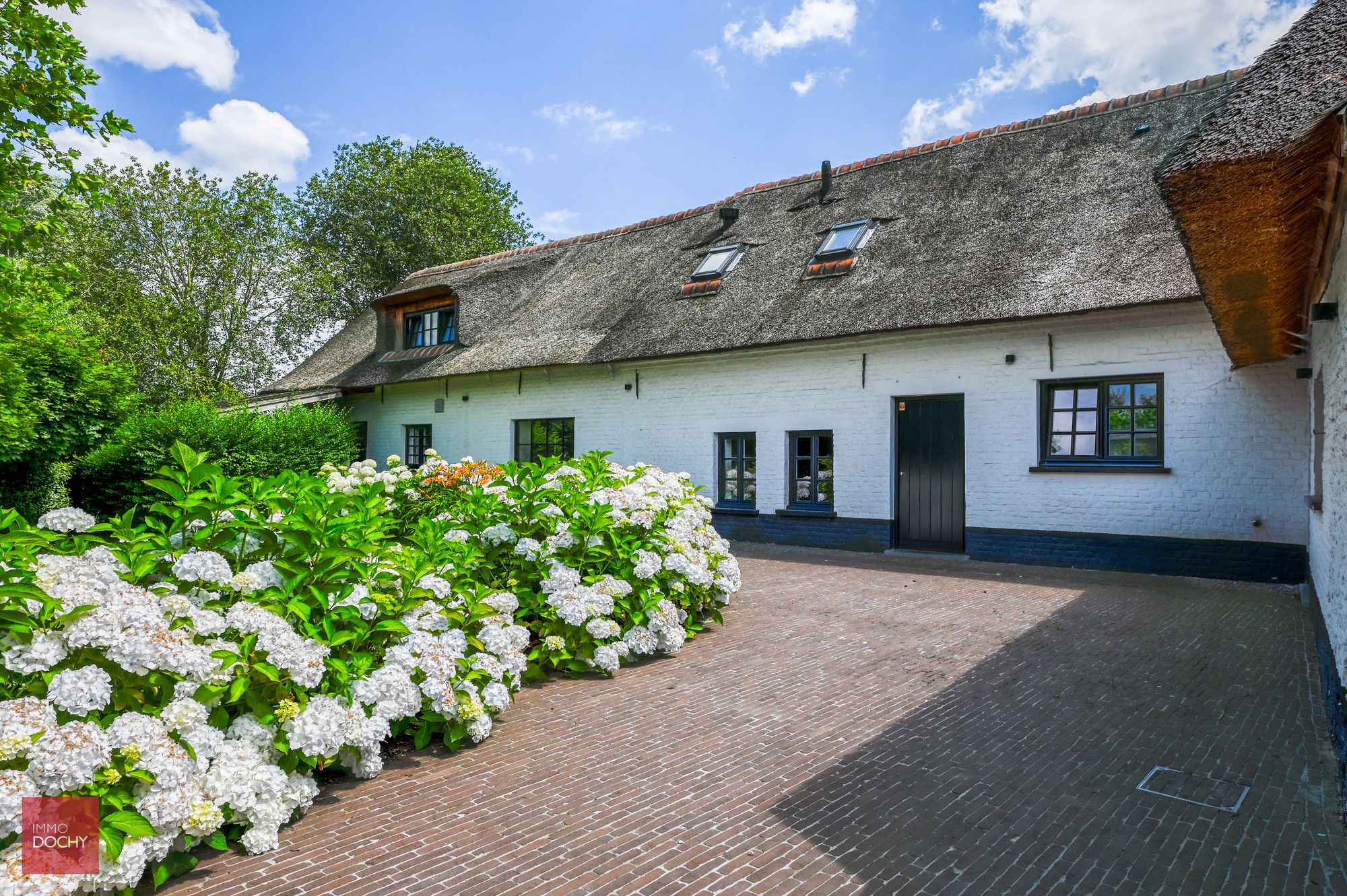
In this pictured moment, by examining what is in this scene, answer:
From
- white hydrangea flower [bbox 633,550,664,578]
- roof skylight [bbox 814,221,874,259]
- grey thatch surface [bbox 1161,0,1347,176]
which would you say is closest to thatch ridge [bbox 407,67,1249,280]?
roof skylight [bbox 814,221,874,259]

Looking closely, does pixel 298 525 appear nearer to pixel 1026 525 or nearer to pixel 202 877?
pixel 202 877

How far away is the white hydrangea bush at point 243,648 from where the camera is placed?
2693 millimetres

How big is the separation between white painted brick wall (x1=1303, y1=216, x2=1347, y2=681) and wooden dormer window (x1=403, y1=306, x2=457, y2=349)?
16.8 metres

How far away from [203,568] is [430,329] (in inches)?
684

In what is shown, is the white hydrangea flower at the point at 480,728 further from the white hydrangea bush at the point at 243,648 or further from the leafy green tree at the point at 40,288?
the leafy green tree at the point at 40,288

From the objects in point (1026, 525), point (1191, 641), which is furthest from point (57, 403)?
point (1191, 641)

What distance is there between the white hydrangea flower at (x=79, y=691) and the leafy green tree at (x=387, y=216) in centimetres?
2935

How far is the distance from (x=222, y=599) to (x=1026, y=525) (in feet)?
31.5

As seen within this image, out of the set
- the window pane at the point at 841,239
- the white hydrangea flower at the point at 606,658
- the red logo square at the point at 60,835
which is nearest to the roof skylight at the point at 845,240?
the window pane at the point at 841,239

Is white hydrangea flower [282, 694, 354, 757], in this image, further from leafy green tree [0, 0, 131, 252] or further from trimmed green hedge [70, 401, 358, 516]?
trimmed green hedge [70, 401, 358, 516]

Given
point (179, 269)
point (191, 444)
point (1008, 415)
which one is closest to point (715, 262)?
point (1008, 415)

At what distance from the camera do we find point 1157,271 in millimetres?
9312

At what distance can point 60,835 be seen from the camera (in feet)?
8.31

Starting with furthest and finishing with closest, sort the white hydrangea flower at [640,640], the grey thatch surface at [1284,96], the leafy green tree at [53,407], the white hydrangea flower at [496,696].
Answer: the leafy green tree at [53,407] → the white hydrangea flower at [640,640] → the white hydrangea flower at [496,696] → the grey thatch surface at [1284,96]
